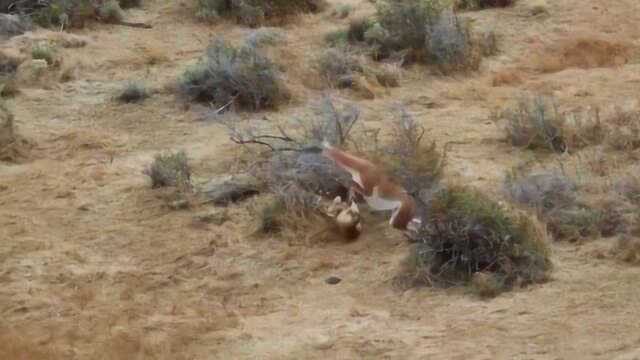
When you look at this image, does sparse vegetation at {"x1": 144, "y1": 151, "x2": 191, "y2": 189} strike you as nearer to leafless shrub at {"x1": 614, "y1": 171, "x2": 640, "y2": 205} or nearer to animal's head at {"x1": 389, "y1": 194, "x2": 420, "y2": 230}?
animal's head at {"x1": 389, "y1": 194, "x2": 420, "y2": 230}

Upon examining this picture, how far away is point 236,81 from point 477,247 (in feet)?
14.6

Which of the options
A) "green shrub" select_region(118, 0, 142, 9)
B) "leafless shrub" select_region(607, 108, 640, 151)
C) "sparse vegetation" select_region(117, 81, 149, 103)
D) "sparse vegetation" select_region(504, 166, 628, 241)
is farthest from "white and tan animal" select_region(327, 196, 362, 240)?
"green shrub" select_region(118, 0, 142, 9)

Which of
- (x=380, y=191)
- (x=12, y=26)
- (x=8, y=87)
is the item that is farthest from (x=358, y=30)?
(x=380, y=191)

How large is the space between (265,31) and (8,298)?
228 inches

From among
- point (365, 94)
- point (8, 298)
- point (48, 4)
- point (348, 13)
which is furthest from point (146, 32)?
point (8, 298)

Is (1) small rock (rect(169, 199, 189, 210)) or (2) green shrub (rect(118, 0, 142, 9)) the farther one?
(2) green shrub (rect(118, 0, 142, 9))

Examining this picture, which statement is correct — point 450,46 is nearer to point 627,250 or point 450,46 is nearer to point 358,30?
point 358,30

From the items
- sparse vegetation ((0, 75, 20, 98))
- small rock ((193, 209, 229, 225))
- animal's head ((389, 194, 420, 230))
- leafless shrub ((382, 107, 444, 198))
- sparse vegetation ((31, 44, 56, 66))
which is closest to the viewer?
animal's head ((389, 194, 420, 230))

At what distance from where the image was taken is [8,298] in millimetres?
7445

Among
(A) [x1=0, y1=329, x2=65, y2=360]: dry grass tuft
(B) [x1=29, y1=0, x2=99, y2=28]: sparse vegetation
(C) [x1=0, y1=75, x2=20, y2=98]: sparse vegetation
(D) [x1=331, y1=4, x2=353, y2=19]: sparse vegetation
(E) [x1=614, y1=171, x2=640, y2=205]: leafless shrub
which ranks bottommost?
(B) [x1=29, y1=0, x2=99, y2=28]: sparse vegetation

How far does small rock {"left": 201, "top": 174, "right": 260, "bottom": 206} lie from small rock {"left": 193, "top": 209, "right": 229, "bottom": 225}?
0.50 ft

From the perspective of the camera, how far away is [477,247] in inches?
276

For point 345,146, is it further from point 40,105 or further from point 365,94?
point 40,105

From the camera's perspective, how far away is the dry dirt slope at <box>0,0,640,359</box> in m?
6.35
